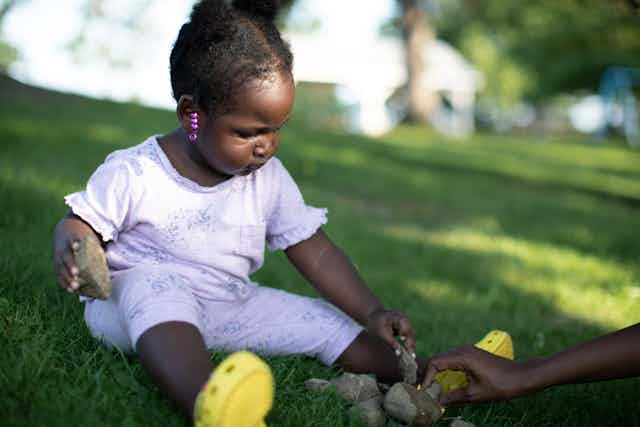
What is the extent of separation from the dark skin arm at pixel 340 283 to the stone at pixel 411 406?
0.89 feet

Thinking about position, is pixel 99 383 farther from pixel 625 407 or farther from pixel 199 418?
pixel 625 407

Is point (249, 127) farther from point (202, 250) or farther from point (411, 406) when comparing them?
point (411, 406)

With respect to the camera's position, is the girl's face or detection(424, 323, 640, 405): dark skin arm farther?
the girl's face

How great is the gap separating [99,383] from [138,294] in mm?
276

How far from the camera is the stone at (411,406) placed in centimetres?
199

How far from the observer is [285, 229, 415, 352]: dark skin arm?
7.70 feet

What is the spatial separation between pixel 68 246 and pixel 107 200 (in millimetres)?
249

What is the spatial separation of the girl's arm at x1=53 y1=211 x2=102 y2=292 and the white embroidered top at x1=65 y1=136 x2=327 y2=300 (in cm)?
4

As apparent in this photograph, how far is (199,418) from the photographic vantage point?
1.62 m

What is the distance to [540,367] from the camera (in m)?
2.05

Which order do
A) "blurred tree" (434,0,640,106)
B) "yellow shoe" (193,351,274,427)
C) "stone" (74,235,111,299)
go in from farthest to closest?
1. "blurred tree" (434,0,640,106)
2. "stone" (74,235,111,299)
3. "yellow shoe" (193,351,274,427)

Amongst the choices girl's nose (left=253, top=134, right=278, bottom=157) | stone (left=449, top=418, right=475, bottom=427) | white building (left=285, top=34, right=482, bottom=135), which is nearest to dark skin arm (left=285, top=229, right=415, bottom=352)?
stone (left=449, top=418, right=475, bottom=427)

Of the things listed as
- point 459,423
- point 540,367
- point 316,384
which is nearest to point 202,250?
point 316,384

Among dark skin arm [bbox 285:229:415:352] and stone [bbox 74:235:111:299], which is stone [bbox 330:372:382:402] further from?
stone [bbox 74:235:111:299]
